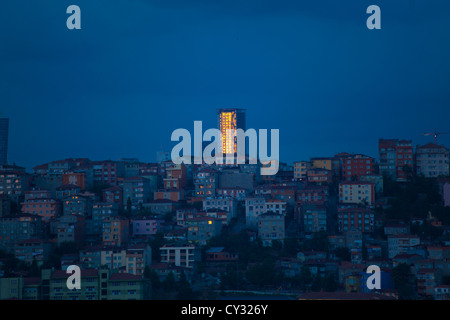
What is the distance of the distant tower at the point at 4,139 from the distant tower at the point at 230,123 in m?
6.53

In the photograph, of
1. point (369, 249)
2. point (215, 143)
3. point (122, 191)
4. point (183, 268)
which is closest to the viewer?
point (183, 268)

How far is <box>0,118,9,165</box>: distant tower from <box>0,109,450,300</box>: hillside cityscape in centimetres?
211

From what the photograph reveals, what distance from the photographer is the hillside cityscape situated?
9.94m

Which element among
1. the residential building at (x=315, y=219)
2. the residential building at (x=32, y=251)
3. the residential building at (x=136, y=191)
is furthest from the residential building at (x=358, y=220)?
the residential building at (x=32, y=251)

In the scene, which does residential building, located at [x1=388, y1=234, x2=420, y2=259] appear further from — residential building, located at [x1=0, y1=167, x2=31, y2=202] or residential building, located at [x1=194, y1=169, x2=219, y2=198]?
residential building, located at [x1=0, y1=167, x2=31, y2=202]

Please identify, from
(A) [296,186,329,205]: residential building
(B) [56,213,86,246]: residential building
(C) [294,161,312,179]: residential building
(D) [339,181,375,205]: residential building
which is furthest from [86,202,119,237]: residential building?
(C) [294,161,312,179]: residential building

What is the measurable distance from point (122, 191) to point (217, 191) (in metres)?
1.90

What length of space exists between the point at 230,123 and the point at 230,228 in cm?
971

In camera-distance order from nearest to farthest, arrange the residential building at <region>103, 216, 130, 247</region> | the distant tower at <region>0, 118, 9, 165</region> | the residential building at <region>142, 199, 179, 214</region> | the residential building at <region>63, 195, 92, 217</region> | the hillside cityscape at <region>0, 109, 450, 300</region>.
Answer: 1. the hillside cityscape at <region>0, 109, 450, 300</region>
2. the residential building at <region>103, 216, 130, 247</region>
3. the residential building at <region>63, 195, 92, 217</region>
4. the residential building at <region>142, 199, 179, 214</region>
5. the distant tower at <region>0, 118, 9, 165</region>

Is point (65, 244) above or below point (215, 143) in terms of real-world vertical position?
below

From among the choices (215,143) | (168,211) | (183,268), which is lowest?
(183,268)

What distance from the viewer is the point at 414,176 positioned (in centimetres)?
1481
